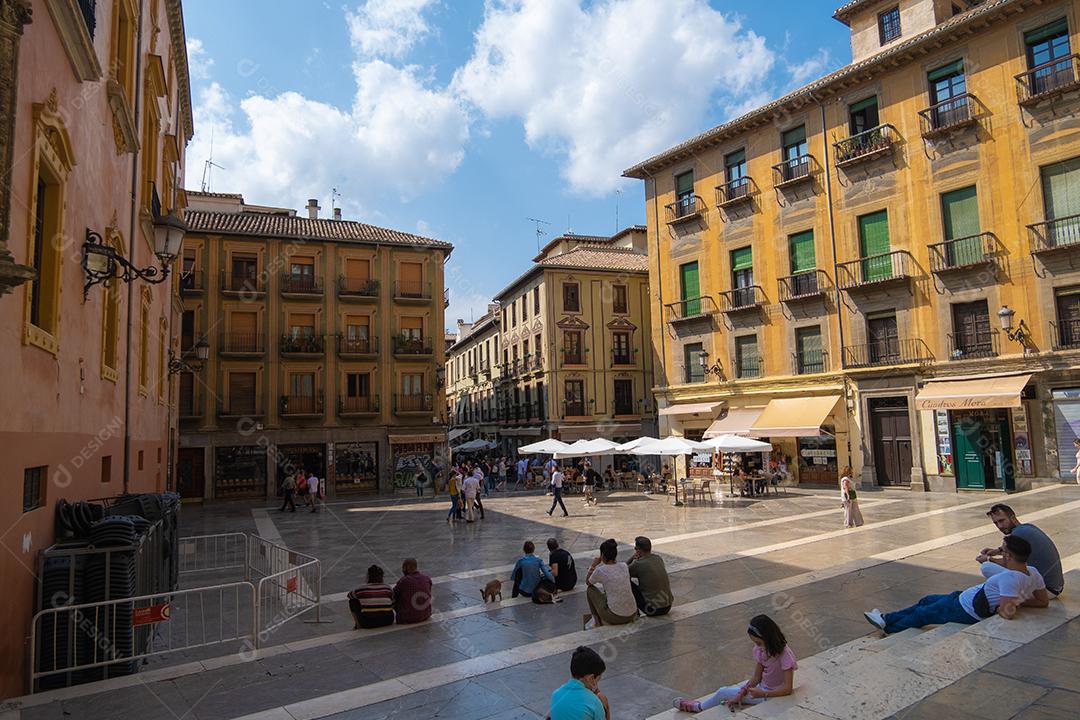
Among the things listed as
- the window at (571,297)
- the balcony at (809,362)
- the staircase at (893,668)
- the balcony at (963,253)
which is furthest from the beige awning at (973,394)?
A: the window at (571,297)

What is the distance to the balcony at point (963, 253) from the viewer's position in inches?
867

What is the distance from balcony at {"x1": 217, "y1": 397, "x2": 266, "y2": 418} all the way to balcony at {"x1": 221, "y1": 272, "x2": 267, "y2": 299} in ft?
16.7

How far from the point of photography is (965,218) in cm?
2297

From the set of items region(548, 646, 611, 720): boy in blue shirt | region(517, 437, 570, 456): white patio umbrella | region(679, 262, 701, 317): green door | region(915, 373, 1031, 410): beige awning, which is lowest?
region(548, 646, 611, 720): boy in blue shirt

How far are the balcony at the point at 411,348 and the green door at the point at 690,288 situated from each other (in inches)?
527

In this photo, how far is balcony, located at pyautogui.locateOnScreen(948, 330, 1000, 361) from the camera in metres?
21.9

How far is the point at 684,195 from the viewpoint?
3300 centimetres

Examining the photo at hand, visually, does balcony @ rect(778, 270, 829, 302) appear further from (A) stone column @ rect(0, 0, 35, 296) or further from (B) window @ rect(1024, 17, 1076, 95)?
(A) stone column @ rect(0, 0, 35, 296)

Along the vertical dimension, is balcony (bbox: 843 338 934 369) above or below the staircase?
above

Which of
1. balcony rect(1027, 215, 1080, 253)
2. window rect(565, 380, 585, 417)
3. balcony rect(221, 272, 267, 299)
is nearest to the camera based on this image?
balcony rect(1027, 215, 1080, 253)

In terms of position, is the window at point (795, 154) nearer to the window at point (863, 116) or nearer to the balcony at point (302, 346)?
the window at point (863, 116)

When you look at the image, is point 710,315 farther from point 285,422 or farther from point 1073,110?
point 285,422

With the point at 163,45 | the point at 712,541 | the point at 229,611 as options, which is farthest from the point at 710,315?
the point at 229,611

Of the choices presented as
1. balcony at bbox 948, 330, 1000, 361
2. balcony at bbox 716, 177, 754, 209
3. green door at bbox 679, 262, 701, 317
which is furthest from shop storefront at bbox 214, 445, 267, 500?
balcony at bbox 948, 330, 1000, 361
